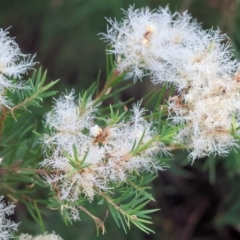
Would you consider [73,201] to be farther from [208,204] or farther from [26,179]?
[208,204]

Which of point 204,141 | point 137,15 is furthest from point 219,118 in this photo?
point 137,15

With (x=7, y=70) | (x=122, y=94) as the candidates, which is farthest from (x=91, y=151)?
(x=122, y=94)

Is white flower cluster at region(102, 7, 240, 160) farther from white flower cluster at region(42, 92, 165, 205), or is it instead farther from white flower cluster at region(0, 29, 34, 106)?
white flower cluster at region(0, 29, 34, 106)

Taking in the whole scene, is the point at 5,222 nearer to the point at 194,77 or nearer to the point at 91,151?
the point at 91,151

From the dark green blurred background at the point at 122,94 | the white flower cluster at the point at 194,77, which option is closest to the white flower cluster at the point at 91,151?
the white flower cluster at the point at 194,77

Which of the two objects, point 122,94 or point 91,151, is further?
point 122,94

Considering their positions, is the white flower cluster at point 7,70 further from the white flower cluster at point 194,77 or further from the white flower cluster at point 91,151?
the white flower cluster at point 194,77
